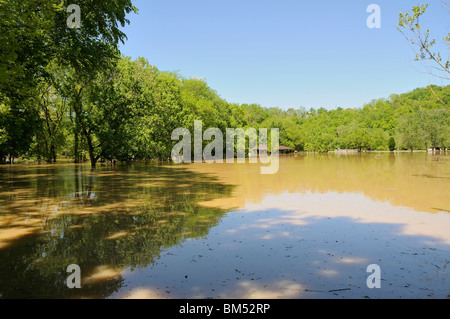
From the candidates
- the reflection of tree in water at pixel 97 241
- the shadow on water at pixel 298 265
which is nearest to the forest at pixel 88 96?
the reflection of tree in water at pixel 97 241

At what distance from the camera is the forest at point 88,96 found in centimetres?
1243

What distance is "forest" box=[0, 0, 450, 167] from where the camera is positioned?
40.8ft

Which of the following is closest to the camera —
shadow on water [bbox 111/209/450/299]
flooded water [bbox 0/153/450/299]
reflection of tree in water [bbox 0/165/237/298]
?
shadow on water [bbox 111/209/450/299]

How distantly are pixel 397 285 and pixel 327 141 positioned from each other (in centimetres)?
10254

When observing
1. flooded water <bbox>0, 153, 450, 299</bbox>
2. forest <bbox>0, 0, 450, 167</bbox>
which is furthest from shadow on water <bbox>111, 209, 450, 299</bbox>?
forest <bbox>0, 0, 450, 167</bbox>

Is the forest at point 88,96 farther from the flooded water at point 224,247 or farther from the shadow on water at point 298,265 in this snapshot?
the shadow on water at point 298,265

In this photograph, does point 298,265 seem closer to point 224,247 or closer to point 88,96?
point 224,247

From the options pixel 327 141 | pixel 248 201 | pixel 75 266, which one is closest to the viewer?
pixel 75 266

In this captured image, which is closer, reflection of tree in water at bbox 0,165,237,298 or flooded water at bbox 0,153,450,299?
flooded water at bbox 0,153,450,299

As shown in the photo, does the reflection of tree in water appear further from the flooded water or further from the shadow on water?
the shadow on water

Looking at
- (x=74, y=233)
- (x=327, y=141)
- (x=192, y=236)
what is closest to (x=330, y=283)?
(x=192, y=236)

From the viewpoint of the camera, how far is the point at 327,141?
3976 inches

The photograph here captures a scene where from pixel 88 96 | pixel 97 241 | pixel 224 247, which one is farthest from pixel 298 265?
pixel 88 96
